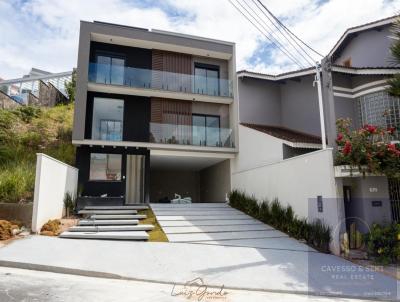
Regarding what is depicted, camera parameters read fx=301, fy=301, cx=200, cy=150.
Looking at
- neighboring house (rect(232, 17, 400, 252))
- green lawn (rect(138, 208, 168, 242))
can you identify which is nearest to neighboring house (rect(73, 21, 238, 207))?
neighboring house (rect(232, 17, 400, 252))

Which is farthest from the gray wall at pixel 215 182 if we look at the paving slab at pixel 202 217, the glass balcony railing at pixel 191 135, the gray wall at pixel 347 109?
the gray wall at pixel 347 109

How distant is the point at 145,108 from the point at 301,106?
9098 mm

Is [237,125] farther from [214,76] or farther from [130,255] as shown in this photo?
[130,255]

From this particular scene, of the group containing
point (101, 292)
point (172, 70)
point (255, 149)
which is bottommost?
point (101, 292)

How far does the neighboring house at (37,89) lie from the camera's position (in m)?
24.7

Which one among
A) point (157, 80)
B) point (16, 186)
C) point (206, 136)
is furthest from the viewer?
point (157, 80)

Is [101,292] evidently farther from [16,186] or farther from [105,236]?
[16,186]

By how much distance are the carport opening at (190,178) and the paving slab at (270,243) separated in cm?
736

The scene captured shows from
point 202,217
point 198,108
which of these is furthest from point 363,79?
point 202,217

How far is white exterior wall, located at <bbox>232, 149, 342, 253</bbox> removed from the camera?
9.42 m

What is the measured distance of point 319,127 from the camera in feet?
52.2

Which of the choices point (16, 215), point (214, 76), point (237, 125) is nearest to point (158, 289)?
point (16, 215)

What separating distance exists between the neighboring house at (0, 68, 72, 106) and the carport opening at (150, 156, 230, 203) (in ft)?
38.1

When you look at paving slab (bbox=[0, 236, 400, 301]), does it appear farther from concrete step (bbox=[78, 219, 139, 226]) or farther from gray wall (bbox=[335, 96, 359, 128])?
gray wall (bbox=[335, 96, 359, 128])
